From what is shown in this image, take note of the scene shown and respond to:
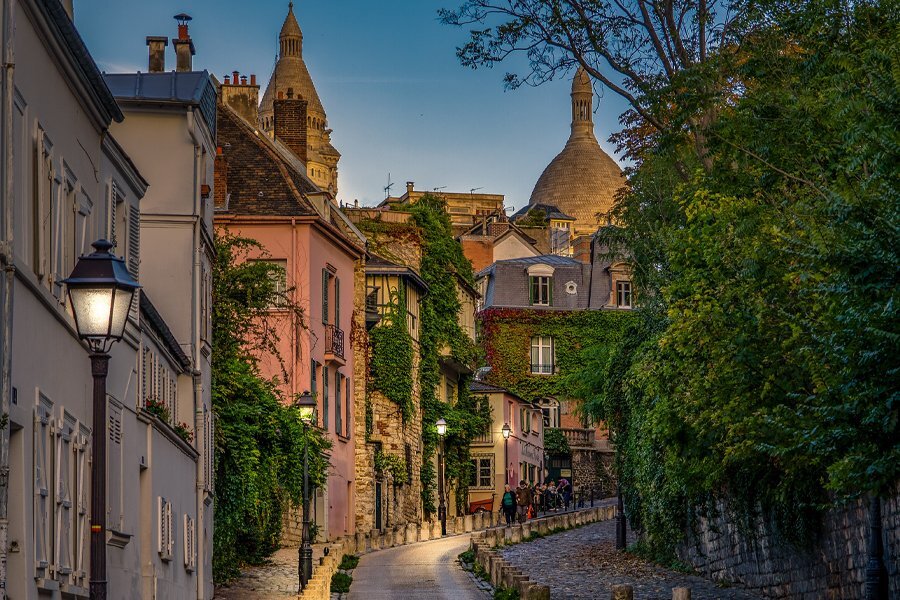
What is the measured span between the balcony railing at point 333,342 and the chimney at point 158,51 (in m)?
15.1

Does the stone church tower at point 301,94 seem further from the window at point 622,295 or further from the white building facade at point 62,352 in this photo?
the white building facade at point 62,352

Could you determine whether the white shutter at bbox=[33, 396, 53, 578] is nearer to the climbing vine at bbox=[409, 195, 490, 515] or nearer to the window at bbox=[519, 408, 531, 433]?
the climbing vine at bbox=[409, 195, 490, 515]

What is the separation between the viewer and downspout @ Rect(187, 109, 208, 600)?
25359mm

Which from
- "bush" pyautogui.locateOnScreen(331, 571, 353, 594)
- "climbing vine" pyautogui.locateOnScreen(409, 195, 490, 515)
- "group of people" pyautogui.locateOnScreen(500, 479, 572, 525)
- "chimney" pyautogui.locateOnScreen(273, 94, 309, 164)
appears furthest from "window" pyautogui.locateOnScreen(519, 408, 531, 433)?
"bush" pyautogui.locateOnScreen(331, 571, 353, 594)

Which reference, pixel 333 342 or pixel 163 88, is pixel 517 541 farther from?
pixel 163 88

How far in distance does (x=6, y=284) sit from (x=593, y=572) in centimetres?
2551

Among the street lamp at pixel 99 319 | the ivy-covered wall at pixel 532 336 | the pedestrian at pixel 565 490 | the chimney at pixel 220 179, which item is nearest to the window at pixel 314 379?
the chimney at pixel 220 179

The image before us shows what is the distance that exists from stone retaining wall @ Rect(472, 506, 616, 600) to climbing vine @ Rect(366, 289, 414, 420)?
18.4ft

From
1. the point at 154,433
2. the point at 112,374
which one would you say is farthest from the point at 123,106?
the point at 112,374

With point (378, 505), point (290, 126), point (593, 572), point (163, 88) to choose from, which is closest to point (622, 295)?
point (290, 126)

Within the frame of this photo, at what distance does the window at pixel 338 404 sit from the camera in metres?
46.4

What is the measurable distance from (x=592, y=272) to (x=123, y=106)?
63.8 metres

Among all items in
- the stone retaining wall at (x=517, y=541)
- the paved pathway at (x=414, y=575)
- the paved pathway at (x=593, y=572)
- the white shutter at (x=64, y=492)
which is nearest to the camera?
the white shutter at (x=64, y=492)

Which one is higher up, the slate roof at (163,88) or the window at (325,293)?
the slate roof at (163,88)
